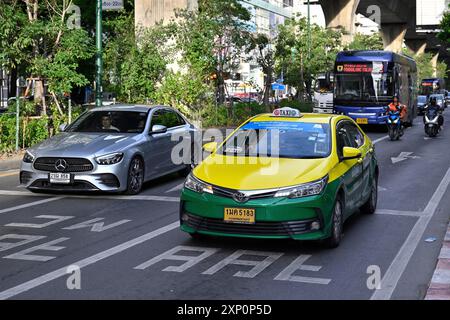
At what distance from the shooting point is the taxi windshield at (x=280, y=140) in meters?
8.41

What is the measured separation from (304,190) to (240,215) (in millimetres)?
726

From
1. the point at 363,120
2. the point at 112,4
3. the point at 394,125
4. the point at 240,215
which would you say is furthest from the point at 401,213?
the point at 363,120

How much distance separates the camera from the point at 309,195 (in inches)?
292

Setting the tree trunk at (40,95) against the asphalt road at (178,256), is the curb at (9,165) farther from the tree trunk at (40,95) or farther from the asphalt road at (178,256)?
the asphalt road at (178,256)

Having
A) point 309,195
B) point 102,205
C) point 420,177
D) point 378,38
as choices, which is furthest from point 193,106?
point 378,38

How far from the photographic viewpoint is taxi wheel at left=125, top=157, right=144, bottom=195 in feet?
37.8

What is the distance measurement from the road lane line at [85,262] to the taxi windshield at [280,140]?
127cm

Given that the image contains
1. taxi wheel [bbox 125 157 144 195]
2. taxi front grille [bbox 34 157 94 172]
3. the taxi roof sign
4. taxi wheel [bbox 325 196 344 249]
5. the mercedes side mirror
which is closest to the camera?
taxi wheel [bbox 325 196 344 249]

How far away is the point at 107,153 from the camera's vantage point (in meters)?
11.1

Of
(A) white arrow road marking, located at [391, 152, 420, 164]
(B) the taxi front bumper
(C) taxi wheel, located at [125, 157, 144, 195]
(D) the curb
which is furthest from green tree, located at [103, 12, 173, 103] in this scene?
(B) the taxi front bumper

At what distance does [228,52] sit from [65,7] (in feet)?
37.8

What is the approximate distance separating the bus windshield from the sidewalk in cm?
2143

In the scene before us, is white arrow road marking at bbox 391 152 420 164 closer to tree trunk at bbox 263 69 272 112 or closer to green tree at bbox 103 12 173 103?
green tree at bbox 103 12 173 103

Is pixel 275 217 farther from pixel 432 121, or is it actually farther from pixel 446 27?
pixel 446 27
